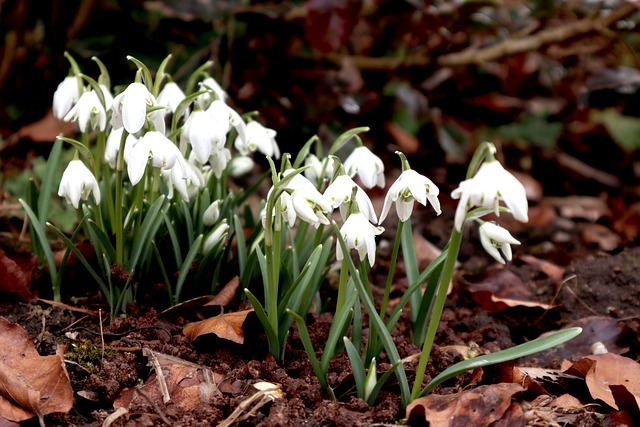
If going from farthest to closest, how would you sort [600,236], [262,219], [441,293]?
[600,236]
[262,219]
[441,293]

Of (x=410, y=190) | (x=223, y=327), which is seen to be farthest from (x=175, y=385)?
(x=410, y=190)

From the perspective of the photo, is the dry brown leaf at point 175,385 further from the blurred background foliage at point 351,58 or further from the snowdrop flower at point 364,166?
the blurred background foliage at point 351,58

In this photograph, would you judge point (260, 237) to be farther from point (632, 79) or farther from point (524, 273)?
point (632, 79)

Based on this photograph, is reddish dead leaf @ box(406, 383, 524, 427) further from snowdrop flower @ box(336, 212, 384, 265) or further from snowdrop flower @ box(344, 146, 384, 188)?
snowdrop flower @ box(344, 146, 384, 188)

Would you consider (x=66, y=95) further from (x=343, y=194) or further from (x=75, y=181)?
(x=343, y=194)

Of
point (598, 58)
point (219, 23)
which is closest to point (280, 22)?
point (219, 23)

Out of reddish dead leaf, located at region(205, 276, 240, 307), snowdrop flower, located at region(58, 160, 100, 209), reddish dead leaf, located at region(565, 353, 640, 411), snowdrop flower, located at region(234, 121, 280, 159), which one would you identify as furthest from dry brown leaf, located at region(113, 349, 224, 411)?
reddish dead leaf, located at region(565, 353, 640, 411)

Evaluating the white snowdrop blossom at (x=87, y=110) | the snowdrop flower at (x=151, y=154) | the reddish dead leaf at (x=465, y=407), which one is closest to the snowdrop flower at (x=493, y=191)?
the reddish dead leaf at (x=465, y=407)
